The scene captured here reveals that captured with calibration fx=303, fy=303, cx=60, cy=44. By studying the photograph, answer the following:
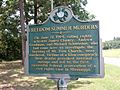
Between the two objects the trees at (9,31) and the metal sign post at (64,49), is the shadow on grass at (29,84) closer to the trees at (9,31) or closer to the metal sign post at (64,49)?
the metal sign post at (64,49)

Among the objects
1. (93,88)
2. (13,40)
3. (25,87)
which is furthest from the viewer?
(13,40)

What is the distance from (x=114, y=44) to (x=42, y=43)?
214ft

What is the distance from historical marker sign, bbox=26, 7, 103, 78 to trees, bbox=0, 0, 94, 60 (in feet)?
51.9

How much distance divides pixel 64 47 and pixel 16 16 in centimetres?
1981

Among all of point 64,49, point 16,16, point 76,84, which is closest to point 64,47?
point 64,49

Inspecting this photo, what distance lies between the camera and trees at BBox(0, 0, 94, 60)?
23.3 metres

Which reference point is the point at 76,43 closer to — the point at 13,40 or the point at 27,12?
the point at 27,12

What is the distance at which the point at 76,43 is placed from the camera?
243 inches

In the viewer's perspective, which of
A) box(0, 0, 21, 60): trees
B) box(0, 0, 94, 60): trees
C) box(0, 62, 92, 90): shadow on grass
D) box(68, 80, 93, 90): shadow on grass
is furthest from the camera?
box(0, 0, 21, 60): trees

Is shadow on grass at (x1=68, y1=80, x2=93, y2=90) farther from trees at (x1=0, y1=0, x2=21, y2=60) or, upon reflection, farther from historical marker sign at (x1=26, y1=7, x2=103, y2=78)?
trees at (x1=0, y1=0, x2=21, y2=60)

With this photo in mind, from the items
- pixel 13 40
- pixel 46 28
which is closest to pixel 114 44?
pixel 13 40

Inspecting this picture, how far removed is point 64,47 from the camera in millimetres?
6238

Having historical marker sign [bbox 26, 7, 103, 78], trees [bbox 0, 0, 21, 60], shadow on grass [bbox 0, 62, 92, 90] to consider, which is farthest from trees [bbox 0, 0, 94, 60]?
historical marker sign [bbox 26, 7, 103, 78]

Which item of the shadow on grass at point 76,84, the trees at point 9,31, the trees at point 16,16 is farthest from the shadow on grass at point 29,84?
the trees at point 9,31
